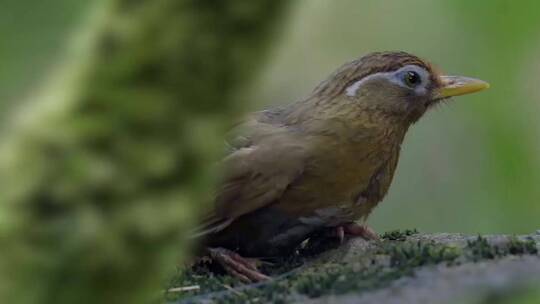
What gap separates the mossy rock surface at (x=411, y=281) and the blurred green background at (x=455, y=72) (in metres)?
0.29

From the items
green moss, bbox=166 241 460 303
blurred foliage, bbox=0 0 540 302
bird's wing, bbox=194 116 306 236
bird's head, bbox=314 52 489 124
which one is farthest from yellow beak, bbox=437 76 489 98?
blurred foliage, bbox=0 0 540 302

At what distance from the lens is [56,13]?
4.59 ft

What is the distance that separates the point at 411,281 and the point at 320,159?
4.32 feet

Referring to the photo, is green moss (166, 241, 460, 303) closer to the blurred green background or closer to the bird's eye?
the blurred green background

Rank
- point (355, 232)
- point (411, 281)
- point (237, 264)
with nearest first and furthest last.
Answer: point (411, 281) → point (237, 264) → point (355, 232)

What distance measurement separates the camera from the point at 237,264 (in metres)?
1.92

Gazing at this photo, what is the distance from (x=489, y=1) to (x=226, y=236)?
0.78 metres

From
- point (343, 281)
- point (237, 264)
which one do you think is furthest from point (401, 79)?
point (343, 281)

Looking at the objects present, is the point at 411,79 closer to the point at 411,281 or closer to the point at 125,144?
the point at 411,281

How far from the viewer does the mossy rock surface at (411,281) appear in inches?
29.6

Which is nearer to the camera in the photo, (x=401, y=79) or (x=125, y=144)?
(x=125, y=144)

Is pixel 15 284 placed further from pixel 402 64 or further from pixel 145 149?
pixel 402 64

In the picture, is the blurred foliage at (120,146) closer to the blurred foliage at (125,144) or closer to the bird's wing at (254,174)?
the blurred foliage at (125,144)

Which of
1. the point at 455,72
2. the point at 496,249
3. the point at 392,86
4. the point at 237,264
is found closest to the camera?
the point at 496,249
